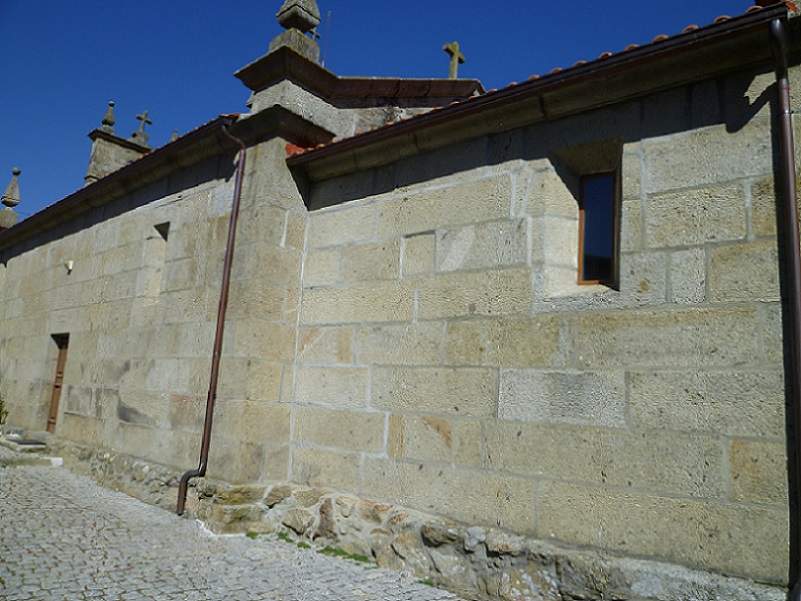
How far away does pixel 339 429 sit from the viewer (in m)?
5.27

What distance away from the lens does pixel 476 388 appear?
4406 mm

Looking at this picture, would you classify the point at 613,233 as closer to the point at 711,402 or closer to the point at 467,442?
the point at 711,402

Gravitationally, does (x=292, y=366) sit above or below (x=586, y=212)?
below

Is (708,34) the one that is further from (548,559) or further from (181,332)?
(181,332)

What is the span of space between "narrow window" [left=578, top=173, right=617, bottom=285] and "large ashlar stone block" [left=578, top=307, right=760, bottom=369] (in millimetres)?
441

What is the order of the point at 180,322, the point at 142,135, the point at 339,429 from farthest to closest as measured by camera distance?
the point at 142,135
the point at 180,322
the point at 339,429

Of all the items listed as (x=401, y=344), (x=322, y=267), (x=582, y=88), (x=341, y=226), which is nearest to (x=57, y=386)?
(x=322, y=267)

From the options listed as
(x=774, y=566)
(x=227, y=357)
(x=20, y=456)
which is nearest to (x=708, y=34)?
(x=774, y=566)

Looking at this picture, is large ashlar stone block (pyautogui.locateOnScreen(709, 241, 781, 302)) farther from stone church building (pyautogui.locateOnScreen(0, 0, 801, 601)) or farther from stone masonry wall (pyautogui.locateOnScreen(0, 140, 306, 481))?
stone masonry wall (pyautogui.locateOnScreen(0, 140, 306, 481))

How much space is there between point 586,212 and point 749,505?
2118 mm

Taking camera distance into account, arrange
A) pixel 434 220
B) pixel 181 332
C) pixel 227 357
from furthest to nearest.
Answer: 1. pixel 181 332
2. pixel 227 357
3. pixel 434 220

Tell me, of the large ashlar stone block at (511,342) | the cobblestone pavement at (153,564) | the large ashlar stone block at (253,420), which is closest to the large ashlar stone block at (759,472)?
the large ashlar stone block at (511,342)

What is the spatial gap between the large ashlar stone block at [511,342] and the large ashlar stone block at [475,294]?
0.09 metres

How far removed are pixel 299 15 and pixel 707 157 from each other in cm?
424
